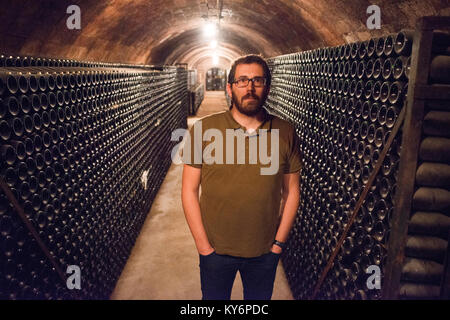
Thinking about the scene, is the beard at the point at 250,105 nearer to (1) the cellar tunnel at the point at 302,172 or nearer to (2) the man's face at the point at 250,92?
(2) the man's face at the point at 250,92

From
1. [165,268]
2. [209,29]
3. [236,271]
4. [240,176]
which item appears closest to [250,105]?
[240,176]

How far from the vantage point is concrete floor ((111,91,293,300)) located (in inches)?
140

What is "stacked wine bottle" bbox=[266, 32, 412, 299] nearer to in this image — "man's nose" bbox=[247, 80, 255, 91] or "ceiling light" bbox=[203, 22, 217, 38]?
"man's nose" bbox=[247, 80, 255, 91]

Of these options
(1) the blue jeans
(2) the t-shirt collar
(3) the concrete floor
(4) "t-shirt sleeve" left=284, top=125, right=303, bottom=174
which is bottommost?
(3) the concrete floor

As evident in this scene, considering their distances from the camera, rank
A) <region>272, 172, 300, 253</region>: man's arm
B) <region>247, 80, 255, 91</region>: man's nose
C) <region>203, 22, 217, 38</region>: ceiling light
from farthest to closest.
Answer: <region>203, 22, 217, 38</region>: ceiling light < <region>272, 172, 300, 253</region>: man's arm < <region>247, 80, 255, 91</region>: man's nose

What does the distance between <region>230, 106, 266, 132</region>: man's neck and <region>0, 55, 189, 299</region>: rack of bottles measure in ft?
4.54

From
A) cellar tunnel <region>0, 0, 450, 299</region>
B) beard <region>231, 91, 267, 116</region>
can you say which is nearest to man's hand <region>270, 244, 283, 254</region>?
cellar tunnel <region>0, 0, 450, 299</region>

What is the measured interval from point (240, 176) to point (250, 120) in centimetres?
38

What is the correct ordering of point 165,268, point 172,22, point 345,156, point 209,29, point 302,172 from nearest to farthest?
point 345,156, point 302,172, point 165,268, point 172,22, point 209,29

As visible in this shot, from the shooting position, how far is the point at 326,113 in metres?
3.03

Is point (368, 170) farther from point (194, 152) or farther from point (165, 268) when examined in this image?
point (165, 268)

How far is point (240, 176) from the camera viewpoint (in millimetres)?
2008

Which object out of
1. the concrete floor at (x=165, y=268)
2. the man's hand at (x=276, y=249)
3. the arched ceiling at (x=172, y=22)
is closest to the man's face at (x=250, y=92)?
the man's hand at (x=276, y=249)

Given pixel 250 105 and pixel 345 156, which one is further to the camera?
pixel 345 156
